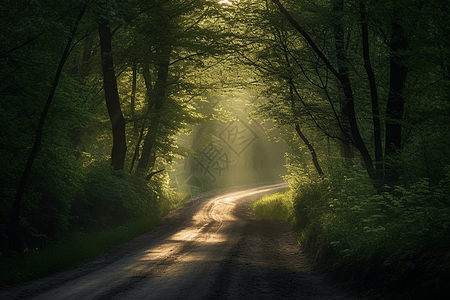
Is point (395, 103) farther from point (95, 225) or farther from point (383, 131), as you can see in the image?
point (95, 225)

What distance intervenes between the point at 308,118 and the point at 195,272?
749 cm

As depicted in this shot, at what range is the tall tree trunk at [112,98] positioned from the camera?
19.3 m

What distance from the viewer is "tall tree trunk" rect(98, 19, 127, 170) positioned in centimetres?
1928

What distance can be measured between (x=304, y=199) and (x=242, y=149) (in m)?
45.4

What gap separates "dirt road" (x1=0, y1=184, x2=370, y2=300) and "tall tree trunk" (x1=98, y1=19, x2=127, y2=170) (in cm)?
545

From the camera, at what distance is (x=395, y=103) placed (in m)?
10.9

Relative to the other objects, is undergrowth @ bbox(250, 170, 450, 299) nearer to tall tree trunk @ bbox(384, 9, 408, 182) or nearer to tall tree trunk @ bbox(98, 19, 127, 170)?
tall tree trunk @ bbox(384, 9, 408, 182)

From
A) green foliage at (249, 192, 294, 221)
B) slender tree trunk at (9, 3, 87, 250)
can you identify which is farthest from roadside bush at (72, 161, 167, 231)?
green foliage at (249, 192, 294, 221)

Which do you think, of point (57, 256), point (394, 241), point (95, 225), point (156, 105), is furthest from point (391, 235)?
point (156, 105)

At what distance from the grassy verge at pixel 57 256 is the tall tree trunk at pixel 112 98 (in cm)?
538

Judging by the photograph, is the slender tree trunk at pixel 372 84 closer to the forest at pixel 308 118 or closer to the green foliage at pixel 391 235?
the forest at pixel 308 118

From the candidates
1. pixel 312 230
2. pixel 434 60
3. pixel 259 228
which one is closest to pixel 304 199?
pixel 259 228

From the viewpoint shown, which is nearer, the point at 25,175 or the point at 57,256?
the point at 25,175

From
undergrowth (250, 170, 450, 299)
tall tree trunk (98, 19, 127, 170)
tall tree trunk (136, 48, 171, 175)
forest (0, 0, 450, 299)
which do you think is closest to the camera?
undergrowth (250, 170, 450, 299)
